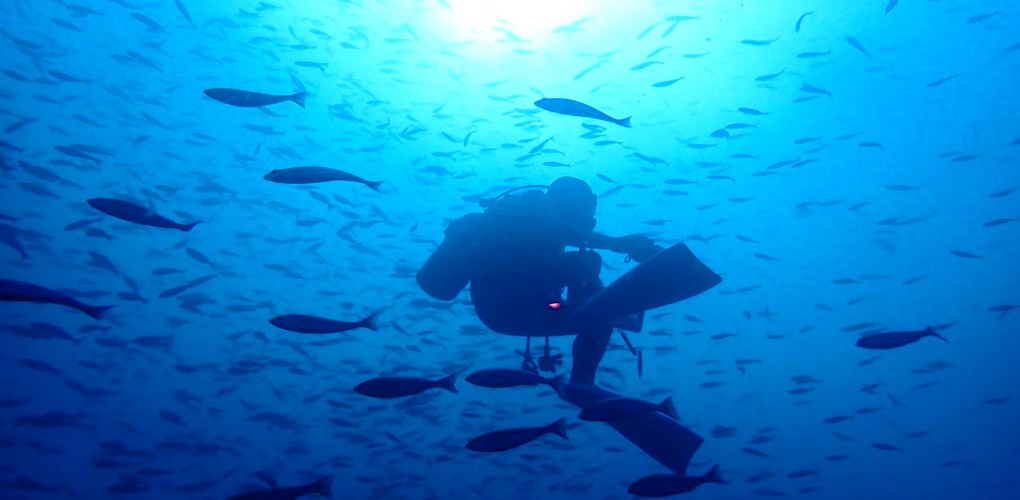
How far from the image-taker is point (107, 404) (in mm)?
17031

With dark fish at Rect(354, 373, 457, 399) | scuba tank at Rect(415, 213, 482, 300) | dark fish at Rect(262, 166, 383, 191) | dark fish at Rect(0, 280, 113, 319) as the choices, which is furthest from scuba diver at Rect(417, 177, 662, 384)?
dark fish at Rect(0, 280, 113, 319)

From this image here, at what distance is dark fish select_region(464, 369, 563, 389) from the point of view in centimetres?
445

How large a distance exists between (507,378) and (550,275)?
98 centimetres

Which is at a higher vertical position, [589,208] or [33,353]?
[589,208]

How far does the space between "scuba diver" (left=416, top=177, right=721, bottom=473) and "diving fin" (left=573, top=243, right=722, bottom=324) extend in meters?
0.25

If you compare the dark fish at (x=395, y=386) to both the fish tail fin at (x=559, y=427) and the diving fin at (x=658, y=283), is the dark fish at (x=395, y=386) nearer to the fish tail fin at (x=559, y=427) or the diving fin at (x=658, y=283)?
the fish tail fin at (x=559, y=427)

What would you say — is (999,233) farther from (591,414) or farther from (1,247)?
(1,247)

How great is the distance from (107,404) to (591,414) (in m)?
19.1

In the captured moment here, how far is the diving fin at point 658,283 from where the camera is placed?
390 cm

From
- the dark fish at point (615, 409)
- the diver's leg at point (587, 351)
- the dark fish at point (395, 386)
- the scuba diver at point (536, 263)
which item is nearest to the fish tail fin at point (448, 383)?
the dark fish at point (395, 386)

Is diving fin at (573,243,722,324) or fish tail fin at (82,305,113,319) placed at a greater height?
diving fin at (573,243,722,324)

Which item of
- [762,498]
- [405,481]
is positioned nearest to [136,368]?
[405,481]

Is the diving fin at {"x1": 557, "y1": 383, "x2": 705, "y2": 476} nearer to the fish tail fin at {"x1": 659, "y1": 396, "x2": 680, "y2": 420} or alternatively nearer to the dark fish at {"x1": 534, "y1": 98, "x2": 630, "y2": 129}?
the fish tail fin at {"x1": 659, "y1": 396, "x2": 680, "y2": 420}

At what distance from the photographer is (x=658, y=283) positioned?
400 cm
